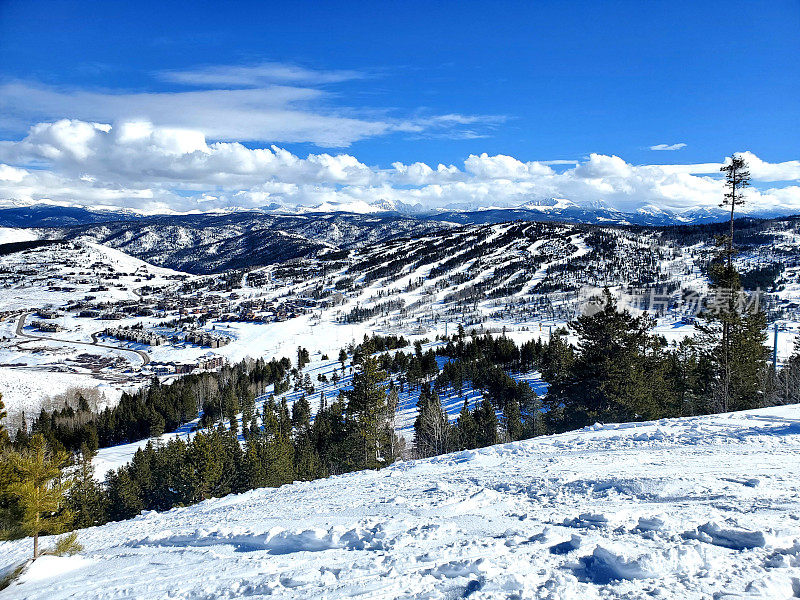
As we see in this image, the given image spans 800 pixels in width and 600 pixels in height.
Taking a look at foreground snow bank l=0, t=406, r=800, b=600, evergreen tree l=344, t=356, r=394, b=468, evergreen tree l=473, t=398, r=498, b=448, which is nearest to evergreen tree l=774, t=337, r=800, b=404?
foreground snow bank l=0, t=406, r=800, b=600

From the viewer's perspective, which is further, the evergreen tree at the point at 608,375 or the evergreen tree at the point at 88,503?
the evergreen tree at the point at 88,503

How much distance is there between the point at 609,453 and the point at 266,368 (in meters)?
98.6

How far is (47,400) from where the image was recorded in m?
92.5

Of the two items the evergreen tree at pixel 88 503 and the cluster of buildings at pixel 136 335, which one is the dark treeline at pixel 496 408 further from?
the cluster of buildings at pixel 136 335

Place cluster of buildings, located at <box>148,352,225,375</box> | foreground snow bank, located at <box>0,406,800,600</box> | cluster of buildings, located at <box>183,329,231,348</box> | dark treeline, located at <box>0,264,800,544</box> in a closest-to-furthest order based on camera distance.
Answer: foreground snow bank, located at <box>0,406,800,600</box> < dark treeline, located at <box>0,264,800,544</box> < cluster of buildings, located at <box>148,352,225,375</box> < cluster of buildings, located at <box>183,329,231,348</box>

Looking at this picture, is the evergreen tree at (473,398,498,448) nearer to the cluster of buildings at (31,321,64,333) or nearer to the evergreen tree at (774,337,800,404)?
the evergreen tree at (774,337,800,404)

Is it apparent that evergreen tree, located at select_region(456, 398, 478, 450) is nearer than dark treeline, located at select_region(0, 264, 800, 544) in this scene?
No

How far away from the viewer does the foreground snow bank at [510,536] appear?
525 centimetres

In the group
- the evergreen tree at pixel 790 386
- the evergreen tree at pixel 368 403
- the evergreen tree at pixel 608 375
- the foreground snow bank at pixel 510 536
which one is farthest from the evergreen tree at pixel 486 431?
the foreground snow bank at pixel 510 536

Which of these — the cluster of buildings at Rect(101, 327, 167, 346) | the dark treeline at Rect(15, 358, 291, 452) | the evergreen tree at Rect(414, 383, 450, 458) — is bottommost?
the cluster of buildings at Rect(101, 327, 167, 346)

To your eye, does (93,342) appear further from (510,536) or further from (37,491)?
(510,536)

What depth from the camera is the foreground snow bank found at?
5254 millimetres

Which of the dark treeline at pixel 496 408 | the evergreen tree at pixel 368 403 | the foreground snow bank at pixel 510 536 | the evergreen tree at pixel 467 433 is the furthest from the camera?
the evergreen tree at pixel 467 433

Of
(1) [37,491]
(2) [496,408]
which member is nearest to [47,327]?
(2) [496,408]
